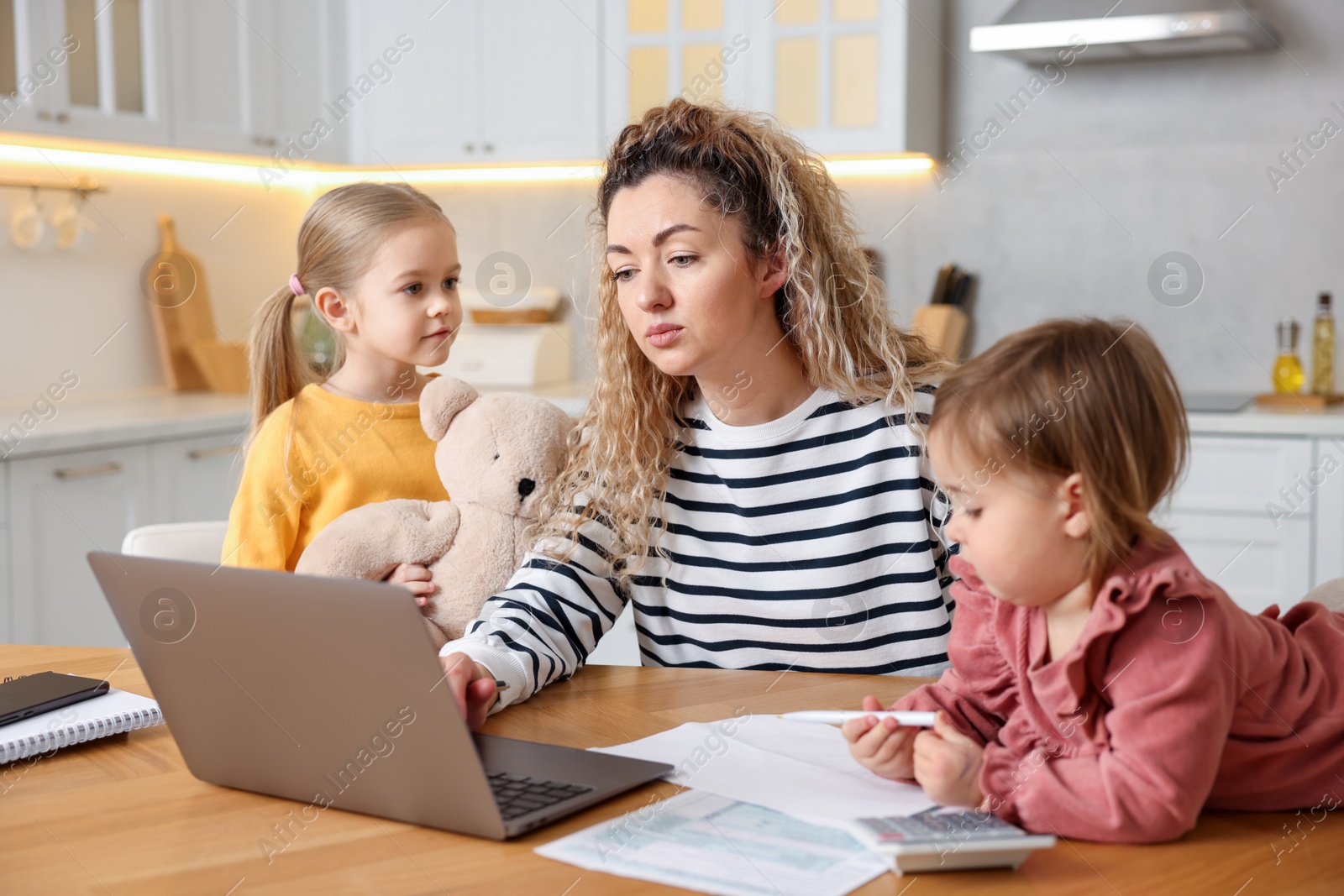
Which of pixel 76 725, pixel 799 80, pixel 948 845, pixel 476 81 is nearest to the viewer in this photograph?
pixel 948 845

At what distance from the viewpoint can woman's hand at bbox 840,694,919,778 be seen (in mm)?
880

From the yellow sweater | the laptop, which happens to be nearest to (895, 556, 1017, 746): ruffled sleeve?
the laptop

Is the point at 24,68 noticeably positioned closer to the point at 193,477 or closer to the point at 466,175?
the point at 193,477

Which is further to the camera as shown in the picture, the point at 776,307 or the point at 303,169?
the point at 303,169

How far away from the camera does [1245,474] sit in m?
2.67

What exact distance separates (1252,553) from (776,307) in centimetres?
171

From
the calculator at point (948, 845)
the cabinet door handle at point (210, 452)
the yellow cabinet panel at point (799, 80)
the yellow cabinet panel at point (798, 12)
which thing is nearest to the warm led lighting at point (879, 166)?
the yellow cabinet panel at point (799, 80)

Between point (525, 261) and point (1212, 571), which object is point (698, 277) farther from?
point (525, 261)

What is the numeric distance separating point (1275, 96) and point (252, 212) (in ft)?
9.45

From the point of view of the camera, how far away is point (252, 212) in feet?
12.6

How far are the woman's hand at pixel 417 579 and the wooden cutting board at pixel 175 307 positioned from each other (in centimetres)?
228

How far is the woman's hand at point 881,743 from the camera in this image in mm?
880

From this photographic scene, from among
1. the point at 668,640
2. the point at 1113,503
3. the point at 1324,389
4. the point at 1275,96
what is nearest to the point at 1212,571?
the point at 1324,389

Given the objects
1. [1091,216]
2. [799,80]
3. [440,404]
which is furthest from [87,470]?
[1091,216]
